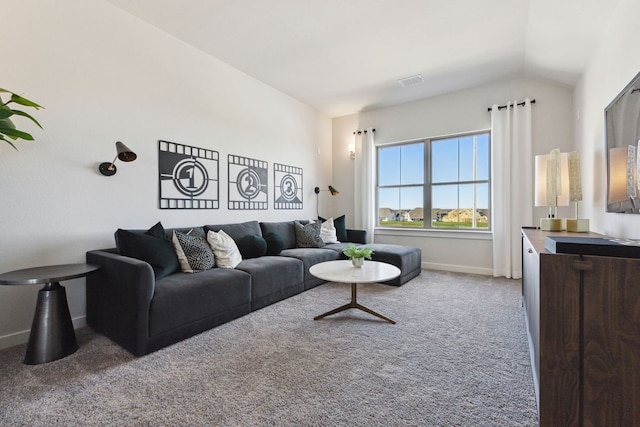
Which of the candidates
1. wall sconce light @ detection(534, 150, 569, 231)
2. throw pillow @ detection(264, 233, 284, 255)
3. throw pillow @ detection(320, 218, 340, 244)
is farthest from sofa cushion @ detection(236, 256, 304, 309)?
wall sconce light @ detection(534, 150, 569, 231)

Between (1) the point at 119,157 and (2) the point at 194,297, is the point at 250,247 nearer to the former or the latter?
(2) the point at 194,297

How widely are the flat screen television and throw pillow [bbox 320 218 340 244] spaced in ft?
10.6

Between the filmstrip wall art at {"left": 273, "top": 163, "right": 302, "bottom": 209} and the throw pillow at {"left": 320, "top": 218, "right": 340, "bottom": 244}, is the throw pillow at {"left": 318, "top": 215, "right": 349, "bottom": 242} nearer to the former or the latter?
the throw pillow at {"left": 320, "top": 218, "right": 340, "bottom": 244}

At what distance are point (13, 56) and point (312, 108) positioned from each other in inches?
155

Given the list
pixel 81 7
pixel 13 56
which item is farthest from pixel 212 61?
pixel 13 56

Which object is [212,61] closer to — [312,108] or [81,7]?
[81,7]

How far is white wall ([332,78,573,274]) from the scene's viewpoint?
154 inches

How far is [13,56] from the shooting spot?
84.3 inches

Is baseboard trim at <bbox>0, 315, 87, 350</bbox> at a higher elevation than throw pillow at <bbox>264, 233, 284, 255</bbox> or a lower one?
lower

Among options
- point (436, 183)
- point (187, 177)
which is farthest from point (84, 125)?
point (436, 183)

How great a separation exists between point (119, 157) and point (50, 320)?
1.37 metres

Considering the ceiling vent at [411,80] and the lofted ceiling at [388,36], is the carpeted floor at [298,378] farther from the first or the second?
the ceiling vent at [411,80]

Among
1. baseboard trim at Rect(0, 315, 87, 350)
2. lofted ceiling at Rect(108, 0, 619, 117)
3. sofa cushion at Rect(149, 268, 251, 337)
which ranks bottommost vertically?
baseboard trim at Rect(0, 315, 87, 350)

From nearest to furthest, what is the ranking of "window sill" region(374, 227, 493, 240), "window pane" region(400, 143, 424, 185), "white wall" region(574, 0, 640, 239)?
1. "white wall" region(574, 0, 640, 239)
2. "window sill" region(374, 227, 493, 240)
3. "window pane" region(400, 143, 424, 185)
